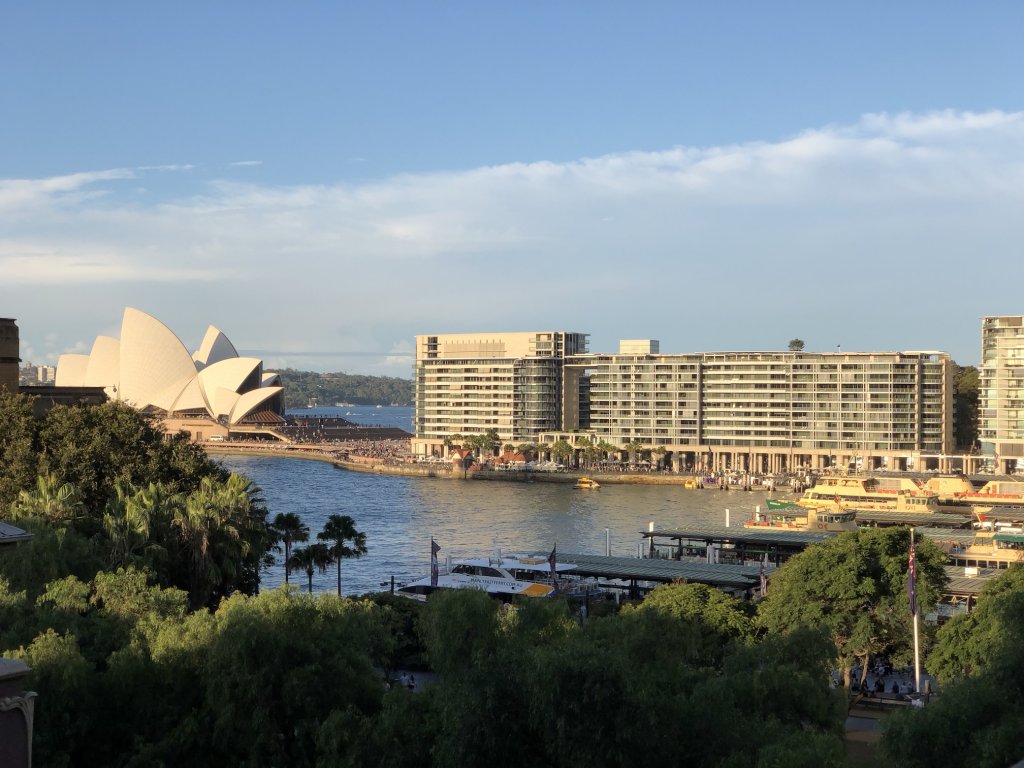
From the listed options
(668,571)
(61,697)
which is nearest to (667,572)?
(668,571)

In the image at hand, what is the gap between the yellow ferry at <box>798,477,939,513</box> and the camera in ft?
176

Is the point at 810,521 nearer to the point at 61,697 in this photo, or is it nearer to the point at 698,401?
the point at 61,697

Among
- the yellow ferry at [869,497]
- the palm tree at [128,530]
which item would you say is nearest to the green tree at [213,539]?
the palm tree at [128,530]

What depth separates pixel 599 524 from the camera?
56750mm

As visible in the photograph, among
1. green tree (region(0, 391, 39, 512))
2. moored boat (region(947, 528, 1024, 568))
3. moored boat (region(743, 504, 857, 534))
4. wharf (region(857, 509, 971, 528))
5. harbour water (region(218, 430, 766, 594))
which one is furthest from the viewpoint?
wharf (region(857, 509, 971, 528))

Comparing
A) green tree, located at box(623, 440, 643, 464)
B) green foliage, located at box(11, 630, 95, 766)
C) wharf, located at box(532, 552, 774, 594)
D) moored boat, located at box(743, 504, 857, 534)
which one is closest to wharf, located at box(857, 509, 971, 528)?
moored boat, located at box(743, 504, 857, 534)

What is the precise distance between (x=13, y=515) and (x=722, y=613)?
508 inches

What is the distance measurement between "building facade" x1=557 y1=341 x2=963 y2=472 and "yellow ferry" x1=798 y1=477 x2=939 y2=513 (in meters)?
26.2

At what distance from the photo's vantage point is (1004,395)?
76.5 metres

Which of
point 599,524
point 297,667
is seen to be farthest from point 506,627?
point 599,524

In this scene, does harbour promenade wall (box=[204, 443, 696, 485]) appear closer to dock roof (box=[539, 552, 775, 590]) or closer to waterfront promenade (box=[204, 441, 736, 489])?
waterfront promenade (box=[204, 441, 736, 489])

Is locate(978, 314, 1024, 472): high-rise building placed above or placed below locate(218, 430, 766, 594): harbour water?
above

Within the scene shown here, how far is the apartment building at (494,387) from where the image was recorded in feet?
338

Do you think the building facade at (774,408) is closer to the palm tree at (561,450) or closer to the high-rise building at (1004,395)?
the palm tree at (561,450)
